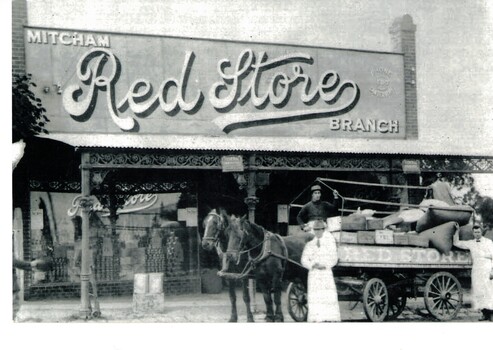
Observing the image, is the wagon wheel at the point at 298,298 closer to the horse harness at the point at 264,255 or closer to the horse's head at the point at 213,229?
the horse harness at the point at 264,255

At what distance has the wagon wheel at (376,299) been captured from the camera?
12742 millimetres

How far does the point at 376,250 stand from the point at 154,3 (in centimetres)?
814

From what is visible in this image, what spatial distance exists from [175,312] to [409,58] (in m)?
9.56

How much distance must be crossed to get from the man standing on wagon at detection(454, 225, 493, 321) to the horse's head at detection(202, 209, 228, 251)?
4.40m

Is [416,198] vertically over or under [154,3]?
under

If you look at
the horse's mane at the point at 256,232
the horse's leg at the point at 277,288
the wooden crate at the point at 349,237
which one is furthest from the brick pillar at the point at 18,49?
the wooden crate at the point at 349,237

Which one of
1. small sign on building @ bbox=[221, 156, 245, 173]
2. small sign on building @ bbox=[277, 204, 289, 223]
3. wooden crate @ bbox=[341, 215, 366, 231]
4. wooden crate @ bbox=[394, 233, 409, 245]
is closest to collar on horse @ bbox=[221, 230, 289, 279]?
wooden crate @ bbox=[341, 215, 366, 231]

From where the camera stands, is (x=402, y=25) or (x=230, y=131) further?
(x=402, y=25)

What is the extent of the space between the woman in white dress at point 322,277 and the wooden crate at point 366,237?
0.57 m
